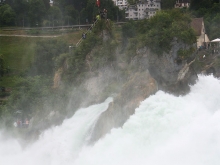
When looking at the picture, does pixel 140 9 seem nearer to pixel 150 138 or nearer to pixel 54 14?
pixel 54 14

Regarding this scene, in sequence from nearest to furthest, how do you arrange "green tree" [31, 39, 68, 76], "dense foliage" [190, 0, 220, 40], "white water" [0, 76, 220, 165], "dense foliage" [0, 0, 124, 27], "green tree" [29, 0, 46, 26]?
"white water" [0, 76, 220, 165] < "dense foliage" [190, 0, 220, 40] < "green tree" [31, 39, 68, 76] < "dense foliage" [0, 0, 124, 27] < "green tree" [29, 0, 46, 26]

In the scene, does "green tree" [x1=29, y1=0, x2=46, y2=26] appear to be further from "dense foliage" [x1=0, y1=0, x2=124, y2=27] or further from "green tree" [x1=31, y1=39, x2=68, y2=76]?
"green tree" [x1=31, y1=39, x2=68, y2=76]

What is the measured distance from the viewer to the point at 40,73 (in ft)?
168

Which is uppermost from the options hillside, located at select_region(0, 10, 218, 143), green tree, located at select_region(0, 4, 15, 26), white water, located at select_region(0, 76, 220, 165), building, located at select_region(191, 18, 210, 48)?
green tree, located at select_region(0, 4, 15, 26)

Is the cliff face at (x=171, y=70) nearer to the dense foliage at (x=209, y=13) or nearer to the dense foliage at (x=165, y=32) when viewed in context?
the dense foliage at (x=165, y=32)

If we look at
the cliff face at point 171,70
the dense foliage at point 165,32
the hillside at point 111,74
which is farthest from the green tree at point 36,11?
the cliff face at point 171,70

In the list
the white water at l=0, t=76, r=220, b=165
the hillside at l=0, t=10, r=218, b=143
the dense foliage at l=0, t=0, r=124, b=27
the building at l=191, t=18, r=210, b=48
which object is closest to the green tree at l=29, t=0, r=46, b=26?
the dense foliage at l=0, t=0, r=124, b=27

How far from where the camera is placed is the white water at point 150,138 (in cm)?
2853

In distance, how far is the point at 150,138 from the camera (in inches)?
1202

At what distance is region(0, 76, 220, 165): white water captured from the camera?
28.5 meters

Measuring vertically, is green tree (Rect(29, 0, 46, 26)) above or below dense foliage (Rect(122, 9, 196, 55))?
above

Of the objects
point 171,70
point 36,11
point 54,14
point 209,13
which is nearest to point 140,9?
point 54,14

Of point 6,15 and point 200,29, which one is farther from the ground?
point 6,15

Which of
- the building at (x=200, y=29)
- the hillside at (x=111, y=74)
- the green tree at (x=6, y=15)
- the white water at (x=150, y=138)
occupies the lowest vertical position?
the white water at (x=150, y=138)
